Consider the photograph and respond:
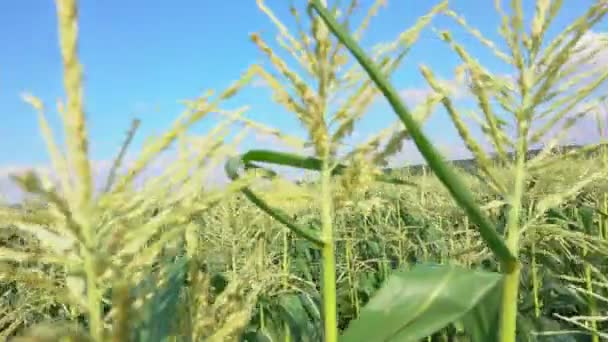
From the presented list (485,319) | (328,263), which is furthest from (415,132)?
(485,319)

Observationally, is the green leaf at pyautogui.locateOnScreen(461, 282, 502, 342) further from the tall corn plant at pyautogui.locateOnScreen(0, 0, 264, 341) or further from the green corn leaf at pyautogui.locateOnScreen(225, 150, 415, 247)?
the tall corn plant at pyautogui.locateOnScreen(0, 0, 264, 341)

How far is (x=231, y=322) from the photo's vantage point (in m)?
0.81

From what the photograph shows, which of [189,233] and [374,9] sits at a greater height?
[374,9]

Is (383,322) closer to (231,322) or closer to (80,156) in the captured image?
(231,322)

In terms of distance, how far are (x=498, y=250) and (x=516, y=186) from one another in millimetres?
472

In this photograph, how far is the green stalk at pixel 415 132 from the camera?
3.19 ft

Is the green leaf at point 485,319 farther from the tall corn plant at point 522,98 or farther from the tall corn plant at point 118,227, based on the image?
the tall corn plant at point 118,227

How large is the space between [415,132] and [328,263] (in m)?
0.42

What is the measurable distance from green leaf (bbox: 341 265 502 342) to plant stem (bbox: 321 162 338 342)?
4cm

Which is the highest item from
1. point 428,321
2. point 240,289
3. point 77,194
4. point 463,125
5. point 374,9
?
point 374,9

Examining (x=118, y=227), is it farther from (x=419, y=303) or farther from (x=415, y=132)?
(x=419, y=303)

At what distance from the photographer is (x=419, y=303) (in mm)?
1368

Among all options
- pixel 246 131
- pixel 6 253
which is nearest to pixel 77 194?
pixel 6 253

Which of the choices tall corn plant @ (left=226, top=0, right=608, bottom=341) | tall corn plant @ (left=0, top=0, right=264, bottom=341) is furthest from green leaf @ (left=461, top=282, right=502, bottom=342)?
tall corn plant @ (left=0, top=0, right=264, bottom=341)
